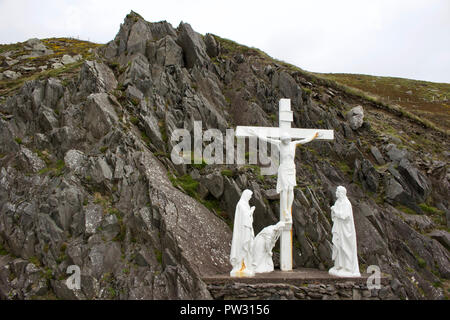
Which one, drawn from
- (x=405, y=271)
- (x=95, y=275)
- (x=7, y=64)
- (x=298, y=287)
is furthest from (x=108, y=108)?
(x=7, y=64)

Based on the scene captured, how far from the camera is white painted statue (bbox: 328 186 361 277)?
11.7 metres

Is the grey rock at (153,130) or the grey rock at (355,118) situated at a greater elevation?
the grey rock at (355,118)

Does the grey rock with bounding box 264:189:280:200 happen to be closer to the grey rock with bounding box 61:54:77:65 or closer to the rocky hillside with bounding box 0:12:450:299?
the rocky hillside with bounding box 0:12:450:299

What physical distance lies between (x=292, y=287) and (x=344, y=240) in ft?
7.30

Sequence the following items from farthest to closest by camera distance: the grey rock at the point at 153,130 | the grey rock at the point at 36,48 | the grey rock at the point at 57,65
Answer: the grey rock at the point at 36,48 < the grey rock at the point at 57,65 < the grey rock at the point at 153,130

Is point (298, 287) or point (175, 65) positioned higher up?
point (175, 65)

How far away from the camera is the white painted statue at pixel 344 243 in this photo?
11703 millimetres

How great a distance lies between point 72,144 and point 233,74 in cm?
957

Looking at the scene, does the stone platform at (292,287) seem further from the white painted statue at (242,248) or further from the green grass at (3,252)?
the green grass at (3,252)

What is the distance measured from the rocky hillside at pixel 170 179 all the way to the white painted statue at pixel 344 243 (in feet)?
7.30

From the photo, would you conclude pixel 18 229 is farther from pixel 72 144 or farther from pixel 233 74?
pixel 233 74

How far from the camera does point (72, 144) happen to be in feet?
52.6

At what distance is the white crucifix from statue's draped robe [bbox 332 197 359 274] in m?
1.51

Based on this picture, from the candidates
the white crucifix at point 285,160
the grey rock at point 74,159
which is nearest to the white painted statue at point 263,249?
the white crucifix at point 285,160
